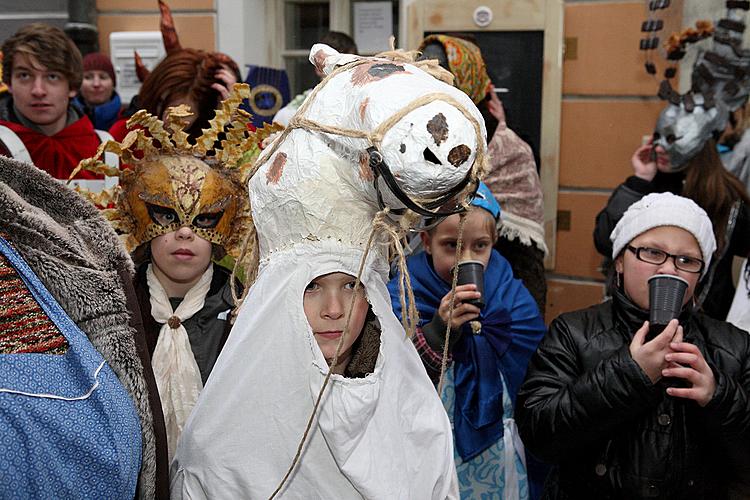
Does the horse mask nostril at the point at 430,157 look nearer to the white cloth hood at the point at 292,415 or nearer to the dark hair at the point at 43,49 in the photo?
the white cloth hood at the point at 292,415

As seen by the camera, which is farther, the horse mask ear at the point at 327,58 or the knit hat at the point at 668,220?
the knit hat at the point at 668,220

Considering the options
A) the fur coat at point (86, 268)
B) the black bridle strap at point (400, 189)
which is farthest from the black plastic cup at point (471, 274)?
the fur coat at point (86, 268)

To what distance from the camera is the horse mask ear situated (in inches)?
62.6

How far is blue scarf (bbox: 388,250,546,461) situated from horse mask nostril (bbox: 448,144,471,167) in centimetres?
104

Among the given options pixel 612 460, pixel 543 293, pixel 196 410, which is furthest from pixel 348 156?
pixel 543 293

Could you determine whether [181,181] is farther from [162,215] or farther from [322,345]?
[322,345]

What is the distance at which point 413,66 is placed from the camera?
59.0 inches

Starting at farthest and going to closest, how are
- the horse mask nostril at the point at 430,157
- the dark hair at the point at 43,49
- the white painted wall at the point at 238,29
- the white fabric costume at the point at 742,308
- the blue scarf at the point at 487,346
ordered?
the white painted wall at the point at 238,29 → the dark hair at the point at 43,49 → the white fabric costume at the point at 742,308 → the blue scarf at the point at 487,346 → the horse mask nostril at the point at 430,157

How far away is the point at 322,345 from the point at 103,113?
141 inches

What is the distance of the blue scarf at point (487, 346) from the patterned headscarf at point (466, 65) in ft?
3.03

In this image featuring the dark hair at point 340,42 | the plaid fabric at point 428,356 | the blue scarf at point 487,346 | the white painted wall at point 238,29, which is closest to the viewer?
the plaid fabric at point 428,356

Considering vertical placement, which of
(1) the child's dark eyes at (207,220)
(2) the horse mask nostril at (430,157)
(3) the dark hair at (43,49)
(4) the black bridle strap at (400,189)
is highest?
→ (3) the dark hair at (43,49)

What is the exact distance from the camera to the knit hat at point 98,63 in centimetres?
479

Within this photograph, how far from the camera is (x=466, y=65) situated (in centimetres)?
338
